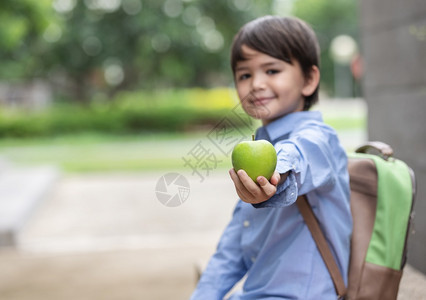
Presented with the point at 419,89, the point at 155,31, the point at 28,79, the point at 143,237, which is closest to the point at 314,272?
the point at 419,89

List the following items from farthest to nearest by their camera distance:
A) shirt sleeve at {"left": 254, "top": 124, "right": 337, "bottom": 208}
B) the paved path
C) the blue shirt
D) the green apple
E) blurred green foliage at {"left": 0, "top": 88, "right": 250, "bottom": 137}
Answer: blurred green foliage at {"left": 0, "top": 88, "right": 250, "bottom": 137}
the paved path
the blue shirt
shirt sleeve at {"left": 254, "top": 124, "right": 337, "bottom": 208}
the green apple

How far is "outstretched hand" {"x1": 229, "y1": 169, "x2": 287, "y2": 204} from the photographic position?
1315 millimetres

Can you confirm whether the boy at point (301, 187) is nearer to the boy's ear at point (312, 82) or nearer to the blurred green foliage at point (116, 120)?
the boy's ear at point (312, 82)

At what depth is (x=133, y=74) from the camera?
2569cm

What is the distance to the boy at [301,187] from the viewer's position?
1.71 m

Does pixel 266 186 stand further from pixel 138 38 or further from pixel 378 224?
pixel 138 38

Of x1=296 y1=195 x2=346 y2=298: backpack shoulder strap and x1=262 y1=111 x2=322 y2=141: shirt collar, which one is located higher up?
x1=262 y1=111 x2=322 y2=141: shirt collar

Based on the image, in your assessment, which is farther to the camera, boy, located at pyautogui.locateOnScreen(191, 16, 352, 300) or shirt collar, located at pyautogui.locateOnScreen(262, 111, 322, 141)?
shirt collar, located at pyautogui.locateOnScreen(262, 111, 322, 141)

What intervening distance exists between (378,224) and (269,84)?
619mm

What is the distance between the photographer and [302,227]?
1.75 metres

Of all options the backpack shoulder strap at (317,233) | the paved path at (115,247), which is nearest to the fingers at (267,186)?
the backpack shoulder strap at (317,233)

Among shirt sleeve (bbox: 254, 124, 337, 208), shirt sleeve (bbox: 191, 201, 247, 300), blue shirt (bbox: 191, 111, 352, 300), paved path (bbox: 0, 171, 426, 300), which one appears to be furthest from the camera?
paved path (bbox: 0, 171, 426, 300)

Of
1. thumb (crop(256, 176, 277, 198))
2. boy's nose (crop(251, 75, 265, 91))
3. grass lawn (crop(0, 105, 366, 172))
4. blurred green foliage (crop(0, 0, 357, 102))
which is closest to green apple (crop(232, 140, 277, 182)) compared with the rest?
thumb (crop(256, 176, 277, 198))

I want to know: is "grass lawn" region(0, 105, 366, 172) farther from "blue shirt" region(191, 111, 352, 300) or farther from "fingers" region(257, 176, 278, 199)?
"fingers" region(257, 176, 278, 199)
